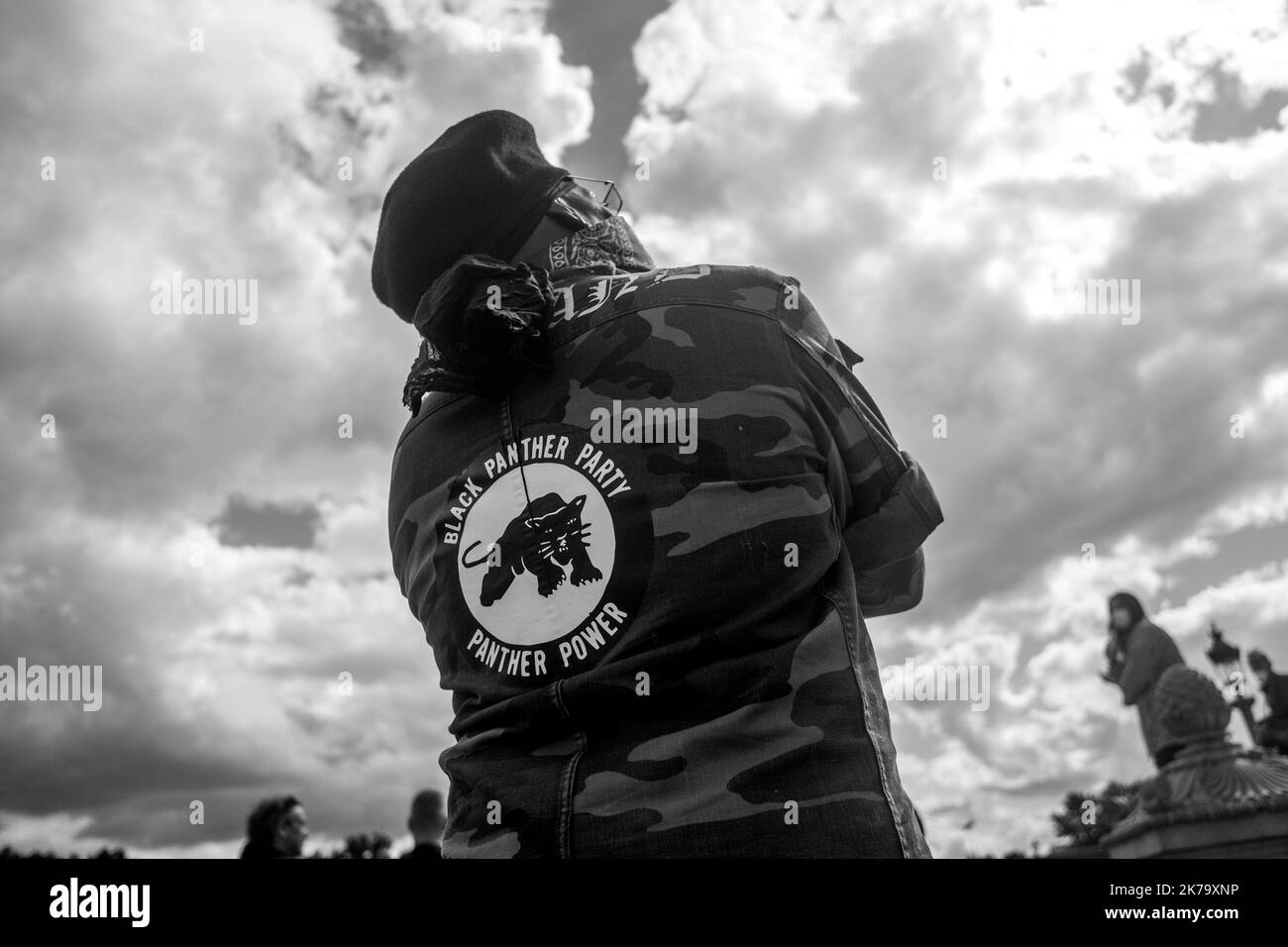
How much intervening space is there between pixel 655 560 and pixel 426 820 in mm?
5969

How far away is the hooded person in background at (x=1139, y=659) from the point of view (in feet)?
29.6

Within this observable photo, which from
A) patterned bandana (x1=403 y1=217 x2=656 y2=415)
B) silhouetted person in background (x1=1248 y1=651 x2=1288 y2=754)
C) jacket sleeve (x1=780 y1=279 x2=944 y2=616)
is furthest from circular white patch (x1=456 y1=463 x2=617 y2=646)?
silhouetted person in background (x1=1248 y1=651 x2=1288 y2=754)

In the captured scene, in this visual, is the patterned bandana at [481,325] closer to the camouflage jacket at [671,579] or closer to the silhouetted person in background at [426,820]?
the camouflage jacket at [671,579]

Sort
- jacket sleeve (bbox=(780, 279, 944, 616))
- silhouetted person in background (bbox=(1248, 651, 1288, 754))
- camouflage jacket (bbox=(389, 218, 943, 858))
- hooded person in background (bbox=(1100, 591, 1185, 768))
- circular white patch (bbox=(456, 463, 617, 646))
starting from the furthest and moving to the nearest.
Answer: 1. silhouetted person in background (bbox=(1248, 651, 1288, 754))
2. hooded person in background (bbox=(1100, 591, 1185, 768))
3. jacket sleeve (bbox=(780, 279, 944, 616))
4. circular white patch (bbox=(456, 463, 617, 646))
5. camouflage jacket (bbox=(389, 218, 943, 858))

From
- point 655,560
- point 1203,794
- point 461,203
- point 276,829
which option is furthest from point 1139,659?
point 655,560

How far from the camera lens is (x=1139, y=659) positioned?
362 inches

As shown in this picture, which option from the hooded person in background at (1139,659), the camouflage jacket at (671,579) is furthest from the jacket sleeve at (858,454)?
the hooded person in background at (1139,659)

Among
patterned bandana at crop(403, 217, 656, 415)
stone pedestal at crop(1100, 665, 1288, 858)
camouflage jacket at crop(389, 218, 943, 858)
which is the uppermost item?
patterned bandana at crop(403, 217, 656, 415)

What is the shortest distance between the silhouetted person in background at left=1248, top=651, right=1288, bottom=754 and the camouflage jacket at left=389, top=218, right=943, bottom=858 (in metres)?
10.2

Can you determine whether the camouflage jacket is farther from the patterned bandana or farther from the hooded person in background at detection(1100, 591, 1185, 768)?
the hooded person in background at detection(1100, 591, 1185, 768)

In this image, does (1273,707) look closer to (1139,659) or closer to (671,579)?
(1139,659)

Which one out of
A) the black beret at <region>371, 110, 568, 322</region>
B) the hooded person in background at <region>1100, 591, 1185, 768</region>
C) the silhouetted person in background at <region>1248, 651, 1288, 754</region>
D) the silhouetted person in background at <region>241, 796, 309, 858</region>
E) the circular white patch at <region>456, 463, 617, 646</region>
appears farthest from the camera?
the silhouetted person in background at <region>1248, 651, 1288, 754</region>

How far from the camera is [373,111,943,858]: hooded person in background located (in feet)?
5.34
